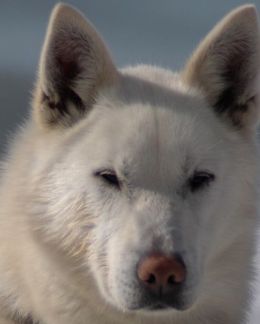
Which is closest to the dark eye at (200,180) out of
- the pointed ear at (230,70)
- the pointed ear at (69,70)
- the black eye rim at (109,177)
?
the black eye rim at (109,177)

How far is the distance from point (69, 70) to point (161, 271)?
4.32 feet

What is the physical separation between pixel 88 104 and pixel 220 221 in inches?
37.4

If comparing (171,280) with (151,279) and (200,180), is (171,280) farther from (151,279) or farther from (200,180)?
(200,180)

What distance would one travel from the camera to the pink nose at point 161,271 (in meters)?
3.73

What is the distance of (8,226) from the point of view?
4.41 metres

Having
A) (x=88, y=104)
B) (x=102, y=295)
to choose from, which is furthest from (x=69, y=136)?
(x=102, y=295)

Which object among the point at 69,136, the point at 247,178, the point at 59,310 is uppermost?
the point at 69,136

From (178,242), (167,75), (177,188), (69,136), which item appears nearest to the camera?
(178,242)

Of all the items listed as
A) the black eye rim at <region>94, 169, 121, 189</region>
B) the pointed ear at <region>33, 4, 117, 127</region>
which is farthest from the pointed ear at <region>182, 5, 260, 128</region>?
the black eye rim at <region>94, 169, 121, 189</region>

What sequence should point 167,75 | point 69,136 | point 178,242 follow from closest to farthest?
point 178,242 → point 69,136 → point 167,75

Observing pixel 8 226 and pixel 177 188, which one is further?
pixel 8 226

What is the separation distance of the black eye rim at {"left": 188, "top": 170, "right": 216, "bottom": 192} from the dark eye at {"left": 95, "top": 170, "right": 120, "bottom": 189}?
1.19ft

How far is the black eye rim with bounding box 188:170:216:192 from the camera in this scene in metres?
4.18

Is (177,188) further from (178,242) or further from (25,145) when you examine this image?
(25,145)
